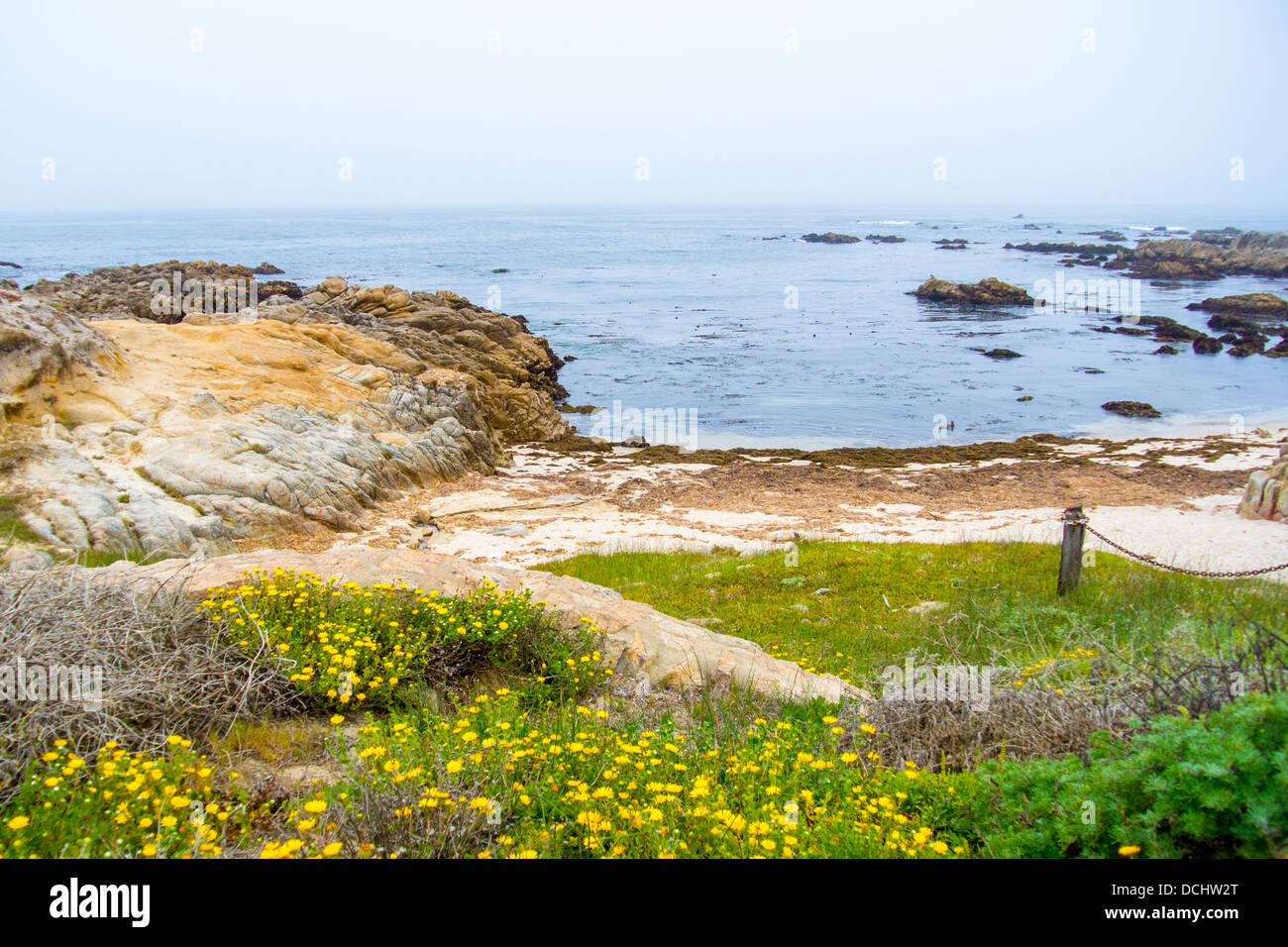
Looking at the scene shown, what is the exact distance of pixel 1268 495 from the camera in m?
15.3

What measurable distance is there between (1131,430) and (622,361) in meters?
22.1

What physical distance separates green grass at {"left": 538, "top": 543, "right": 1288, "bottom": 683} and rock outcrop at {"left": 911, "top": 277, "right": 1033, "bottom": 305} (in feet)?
167

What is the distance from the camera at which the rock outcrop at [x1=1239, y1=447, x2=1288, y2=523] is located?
589 inches

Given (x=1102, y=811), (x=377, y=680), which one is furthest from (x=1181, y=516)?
(x=377, y=680)

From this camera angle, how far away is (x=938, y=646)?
841 centimetres

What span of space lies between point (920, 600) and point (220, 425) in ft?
43.5

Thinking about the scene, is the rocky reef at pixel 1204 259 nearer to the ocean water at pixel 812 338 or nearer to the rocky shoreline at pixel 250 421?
the ocean water at pixel 812 338

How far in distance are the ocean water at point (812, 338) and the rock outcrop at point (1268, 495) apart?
11.2 metres

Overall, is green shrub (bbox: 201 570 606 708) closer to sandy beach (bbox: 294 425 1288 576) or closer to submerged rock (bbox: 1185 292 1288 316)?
sandy beach (bbox: 294 425 1288 576)
